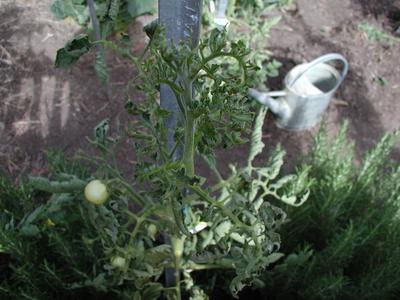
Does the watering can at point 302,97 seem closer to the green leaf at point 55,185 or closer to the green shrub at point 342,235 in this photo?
the green shrub at point 342,235

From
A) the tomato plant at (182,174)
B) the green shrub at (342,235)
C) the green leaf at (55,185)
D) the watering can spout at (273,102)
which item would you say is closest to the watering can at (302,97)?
the watering can spout at (273,102)

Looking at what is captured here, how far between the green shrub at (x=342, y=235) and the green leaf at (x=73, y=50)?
79 centimetres

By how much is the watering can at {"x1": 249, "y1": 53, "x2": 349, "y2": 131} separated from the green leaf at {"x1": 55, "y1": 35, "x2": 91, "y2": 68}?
150cm

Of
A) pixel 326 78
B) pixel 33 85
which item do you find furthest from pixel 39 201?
pixel 326 78

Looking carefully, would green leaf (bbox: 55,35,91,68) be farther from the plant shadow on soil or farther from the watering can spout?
the watering can spout

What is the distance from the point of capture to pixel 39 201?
1.67m

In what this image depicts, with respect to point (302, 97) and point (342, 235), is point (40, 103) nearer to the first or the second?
point (302, 97)

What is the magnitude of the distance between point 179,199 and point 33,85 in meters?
1.77

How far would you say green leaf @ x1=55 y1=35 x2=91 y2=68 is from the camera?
729mm

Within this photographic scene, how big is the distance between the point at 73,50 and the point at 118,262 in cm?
45

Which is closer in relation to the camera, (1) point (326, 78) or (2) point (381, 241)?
(2) point (381, 241)

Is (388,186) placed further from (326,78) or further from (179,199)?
(326,78)

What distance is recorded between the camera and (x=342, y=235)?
124cm

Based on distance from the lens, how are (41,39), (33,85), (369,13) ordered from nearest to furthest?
(33,85) < (41,39) < (369,13)
